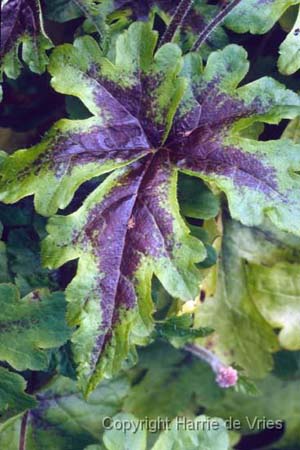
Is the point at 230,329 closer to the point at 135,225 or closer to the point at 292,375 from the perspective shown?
the point at 292,375

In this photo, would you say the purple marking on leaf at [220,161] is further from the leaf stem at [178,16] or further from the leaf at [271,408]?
the leaf at [271,408]

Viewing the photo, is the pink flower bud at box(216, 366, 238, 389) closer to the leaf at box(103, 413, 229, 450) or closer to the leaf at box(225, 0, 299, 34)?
the leaf at box(103, 413, 229, 450)

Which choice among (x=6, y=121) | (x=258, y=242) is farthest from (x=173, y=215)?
(x=6, y=121)

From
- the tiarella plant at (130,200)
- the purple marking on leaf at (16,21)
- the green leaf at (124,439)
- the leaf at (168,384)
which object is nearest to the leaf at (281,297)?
the tiarella plant at (130,200)

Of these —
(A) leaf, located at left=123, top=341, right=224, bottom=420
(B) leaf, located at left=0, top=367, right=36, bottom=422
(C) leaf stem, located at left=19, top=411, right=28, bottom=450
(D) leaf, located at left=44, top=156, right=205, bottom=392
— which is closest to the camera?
(D) leaf, located at left=44, top=156, right=205, bottom=392

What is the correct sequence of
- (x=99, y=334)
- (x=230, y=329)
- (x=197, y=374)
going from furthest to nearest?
(x=197, y=374), (x=230, y=329), (x=99, y=334)

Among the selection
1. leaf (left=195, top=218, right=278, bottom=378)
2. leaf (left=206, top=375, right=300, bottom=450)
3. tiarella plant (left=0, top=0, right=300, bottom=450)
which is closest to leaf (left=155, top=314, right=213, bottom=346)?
tiarella plant (left=0, top=0, right=300, bottom=450)
